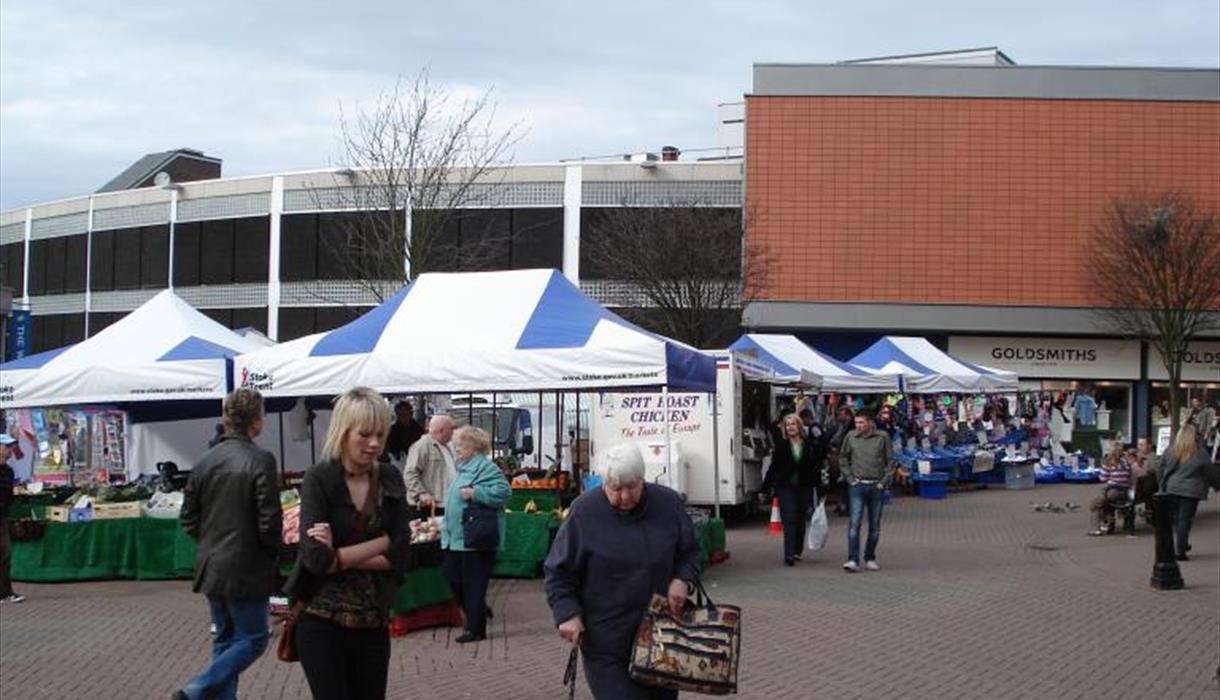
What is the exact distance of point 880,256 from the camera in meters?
41.1

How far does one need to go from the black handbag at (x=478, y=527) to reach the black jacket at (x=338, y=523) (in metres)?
4.76

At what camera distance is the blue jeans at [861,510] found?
46.2ft

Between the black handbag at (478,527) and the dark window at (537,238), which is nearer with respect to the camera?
the black handbag at (478,527)

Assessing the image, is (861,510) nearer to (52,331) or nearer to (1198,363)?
(1198,363)

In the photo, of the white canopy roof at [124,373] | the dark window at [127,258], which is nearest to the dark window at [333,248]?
the dark window at [127,258]

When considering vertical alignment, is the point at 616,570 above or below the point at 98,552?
above

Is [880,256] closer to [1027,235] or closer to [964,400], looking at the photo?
[1027,235]

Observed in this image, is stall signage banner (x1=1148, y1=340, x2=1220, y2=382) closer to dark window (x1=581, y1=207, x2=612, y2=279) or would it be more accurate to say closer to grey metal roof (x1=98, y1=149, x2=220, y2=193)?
dark window (x1=581, y1=207, x2=612, y2=279)

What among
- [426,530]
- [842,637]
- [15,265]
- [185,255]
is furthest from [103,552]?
[15,265]

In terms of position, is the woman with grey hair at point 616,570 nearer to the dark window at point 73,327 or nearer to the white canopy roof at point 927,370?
the white canopy roof at point 927,370

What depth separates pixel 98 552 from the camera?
1364cm

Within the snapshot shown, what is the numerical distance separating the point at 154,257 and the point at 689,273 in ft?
81.3

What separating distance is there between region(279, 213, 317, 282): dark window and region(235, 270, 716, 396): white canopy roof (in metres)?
32.1

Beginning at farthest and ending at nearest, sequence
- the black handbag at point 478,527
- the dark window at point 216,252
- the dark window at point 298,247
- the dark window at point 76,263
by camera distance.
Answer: the dark window at point 76,263
the dark window at point 216,252
the dark window at point 298,247
the black handbag at point 478,527
